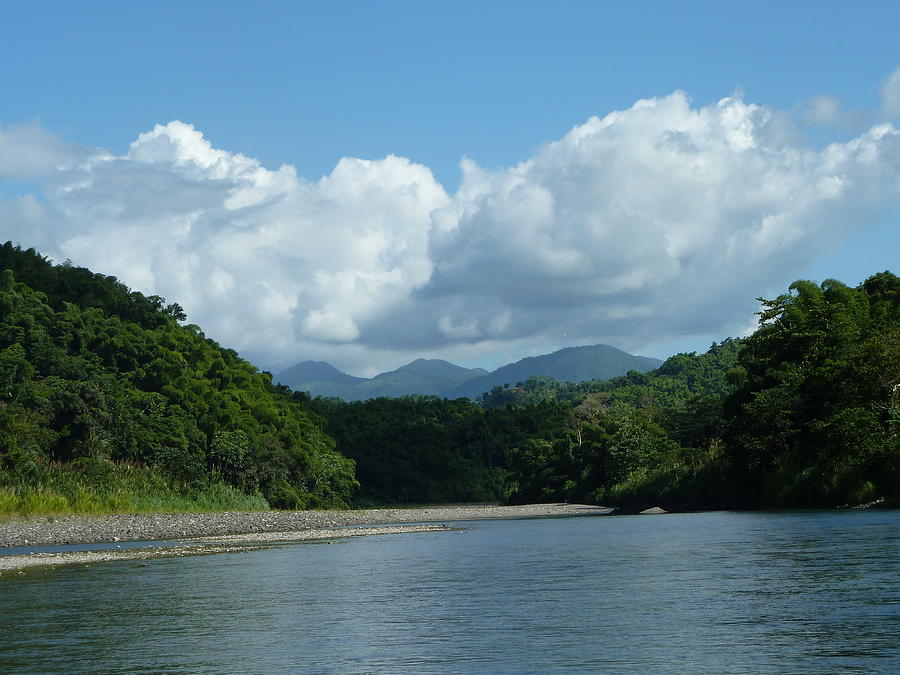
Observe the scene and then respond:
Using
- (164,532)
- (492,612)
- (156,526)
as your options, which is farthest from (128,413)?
(492,612)

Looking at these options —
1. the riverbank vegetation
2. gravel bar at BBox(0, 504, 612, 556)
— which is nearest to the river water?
gravel bar at BBox(0, 504, 612, 556)

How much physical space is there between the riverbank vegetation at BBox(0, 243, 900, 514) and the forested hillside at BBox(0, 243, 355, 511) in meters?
0.25

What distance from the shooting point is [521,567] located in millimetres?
32656

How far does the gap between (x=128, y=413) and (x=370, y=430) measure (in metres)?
77.4

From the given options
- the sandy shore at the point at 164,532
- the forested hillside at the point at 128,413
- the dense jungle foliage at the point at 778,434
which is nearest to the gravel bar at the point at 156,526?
the sandy shore at the point at 164,532

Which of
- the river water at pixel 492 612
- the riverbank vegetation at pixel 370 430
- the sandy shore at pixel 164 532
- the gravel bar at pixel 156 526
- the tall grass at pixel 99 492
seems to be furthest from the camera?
the tall grass at pixel 99 492

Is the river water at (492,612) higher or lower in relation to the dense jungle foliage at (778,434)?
lower

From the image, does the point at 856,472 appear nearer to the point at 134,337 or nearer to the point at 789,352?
the point at 789,352

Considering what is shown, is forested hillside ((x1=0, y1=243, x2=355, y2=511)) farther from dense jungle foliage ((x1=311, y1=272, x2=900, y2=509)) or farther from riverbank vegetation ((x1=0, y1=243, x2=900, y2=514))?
dense jungle foliage ((x1=311, y1=272, x2=900, y2=509))

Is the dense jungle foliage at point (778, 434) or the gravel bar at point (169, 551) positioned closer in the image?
the gravel bar at point (169, 551)

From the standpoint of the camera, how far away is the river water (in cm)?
1659

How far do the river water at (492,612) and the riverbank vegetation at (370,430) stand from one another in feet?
78.2

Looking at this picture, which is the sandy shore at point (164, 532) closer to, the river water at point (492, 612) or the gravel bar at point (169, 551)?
the gravel bar at point (169, 551)

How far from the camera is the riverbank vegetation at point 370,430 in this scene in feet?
196
